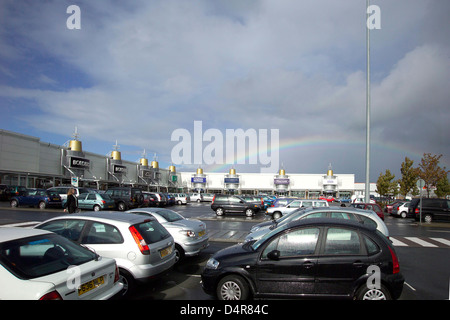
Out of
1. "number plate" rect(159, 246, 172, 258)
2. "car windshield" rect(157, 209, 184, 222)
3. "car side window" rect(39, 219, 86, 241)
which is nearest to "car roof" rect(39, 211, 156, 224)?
"car side window" rect(39, 219, 86, 241)

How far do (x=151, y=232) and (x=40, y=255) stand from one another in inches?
91.2

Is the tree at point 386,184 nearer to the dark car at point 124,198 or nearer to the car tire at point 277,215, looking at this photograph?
the car tire at point 277,215

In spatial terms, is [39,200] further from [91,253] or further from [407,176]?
[407,176]

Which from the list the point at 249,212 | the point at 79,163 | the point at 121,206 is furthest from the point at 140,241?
the point at 79,163

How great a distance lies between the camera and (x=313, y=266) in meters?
4.65

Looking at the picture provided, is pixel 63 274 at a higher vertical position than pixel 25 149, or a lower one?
lower

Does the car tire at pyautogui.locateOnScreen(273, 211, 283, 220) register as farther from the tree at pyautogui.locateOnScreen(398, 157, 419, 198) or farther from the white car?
the tree at pyautogui.locateOnScreen(398, 157, 419, 198)

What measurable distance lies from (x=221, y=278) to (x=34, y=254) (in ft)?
9.42

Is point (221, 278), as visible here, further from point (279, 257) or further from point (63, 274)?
point (63, 274)

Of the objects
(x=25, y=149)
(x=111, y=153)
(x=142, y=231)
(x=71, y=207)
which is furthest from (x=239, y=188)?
(x=142, y=231)

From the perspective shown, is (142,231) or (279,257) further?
(142,231)

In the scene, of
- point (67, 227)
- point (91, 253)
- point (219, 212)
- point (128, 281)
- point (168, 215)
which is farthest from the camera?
point (219, 212)

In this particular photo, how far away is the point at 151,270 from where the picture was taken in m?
5.38
